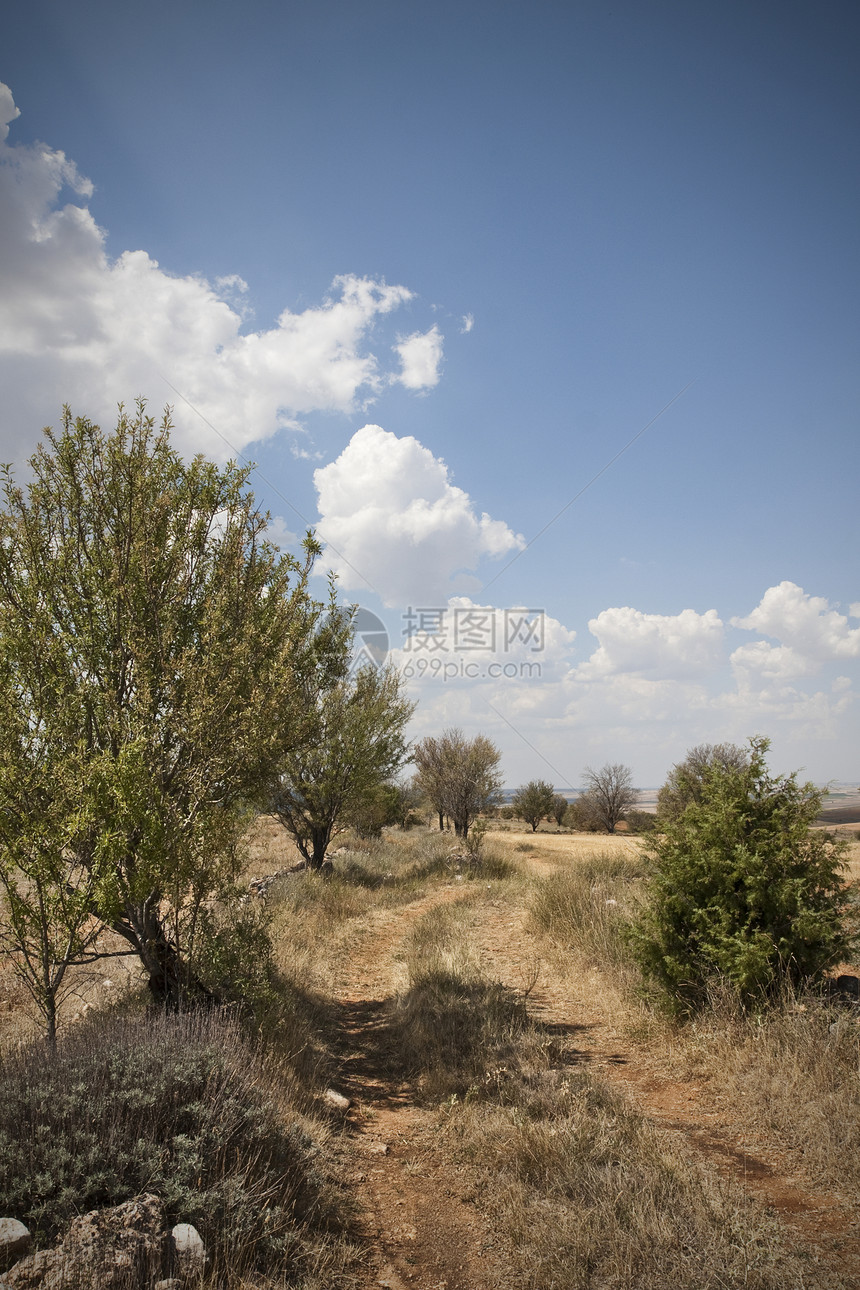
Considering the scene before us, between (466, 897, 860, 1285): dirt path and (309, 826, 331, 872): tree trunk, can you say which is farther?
(309, 826, 331, 872): tree trunk

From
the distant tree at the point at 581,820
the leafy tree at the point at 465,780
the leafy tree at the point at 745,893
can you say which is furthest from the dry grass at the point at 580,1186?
the distant tree at the point at 581,820

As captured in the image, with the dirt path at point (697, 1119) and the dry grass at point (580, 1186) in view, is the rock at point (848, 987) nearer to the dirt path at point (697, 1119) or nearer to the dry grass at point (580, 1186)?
the dirt path at point (697, 1119)

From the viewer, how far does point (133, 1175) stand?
128 inches

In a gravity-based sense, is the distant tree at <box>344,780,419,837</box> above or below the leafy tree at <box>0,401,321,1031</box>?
below

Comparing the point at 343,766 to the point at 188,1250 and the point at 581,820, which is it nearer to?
the point at 188,1250

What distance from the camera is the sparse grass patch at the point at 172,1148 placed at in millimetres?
3018

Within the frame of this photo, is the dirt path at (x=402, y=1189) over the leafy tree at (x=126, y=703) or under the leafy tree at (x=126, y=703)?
under

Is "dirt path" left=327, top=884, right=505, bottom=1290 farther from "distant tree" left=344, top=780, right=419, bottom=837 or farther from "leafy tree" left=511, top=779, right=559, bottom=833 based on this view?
"leafy tree" left=511, top=779, right=559, bottom=833

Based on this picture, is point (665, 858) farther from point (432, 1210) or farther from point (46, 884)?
point (46, 884)

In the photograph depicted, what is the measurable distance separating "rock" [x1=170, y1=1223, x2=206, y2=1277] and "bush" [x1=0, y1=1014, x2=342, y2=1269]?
0.42 ft

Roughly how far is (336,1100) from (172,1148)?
242 cm

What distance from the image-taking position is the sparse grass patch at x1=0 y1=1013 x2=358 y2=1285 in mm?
3018

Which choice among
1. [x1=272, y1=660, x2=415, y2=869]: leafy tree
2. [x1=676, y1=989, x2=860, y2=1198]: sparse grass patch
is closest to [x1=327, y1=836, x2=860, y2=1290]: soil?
[x1=676, y1=989, x2=860, y2=1198]: sparse grass patch

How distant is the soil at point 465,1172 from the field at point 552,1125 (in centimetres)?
2
